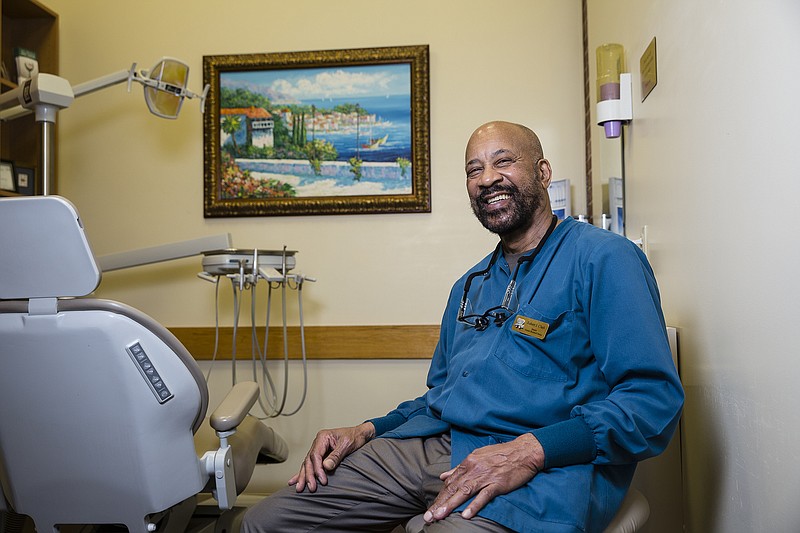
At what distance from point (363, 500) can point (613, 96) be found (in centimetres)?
131

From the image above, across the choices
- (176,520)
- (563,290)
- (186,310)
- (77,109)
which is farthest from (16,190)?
(563,290)

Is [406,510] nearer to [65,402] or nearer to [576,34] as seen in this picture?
[65,402]

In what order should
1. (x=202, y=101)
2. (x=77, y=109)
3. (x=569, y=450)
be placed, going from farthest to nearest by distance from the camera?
(x=77, y=109)
(x=202, y=101)
(x=569, y=450)

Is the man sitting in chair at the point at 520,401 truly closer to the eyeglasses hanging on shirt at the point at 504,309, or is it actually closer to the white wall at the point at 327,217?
the eyeglasses hanging on shirt at the point at 504,309

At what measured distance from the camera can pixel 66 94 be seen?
2506mm

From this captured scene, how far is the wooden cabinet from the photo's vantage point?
3031 millimetres

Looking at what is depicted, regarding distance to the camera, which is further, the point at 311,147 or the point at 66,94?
the point at 311,147

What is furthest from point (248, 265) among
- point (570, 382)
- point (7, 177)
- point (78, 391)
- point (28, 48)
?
point (28, 48)

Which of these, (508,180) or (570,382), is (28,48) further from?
(570,382)

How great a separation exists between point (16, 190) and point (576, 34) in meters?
2.23

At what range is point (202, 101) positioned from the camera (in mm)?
2846


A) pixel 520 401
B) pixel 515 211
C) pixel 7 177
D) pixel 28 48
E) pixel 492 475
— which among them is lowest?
pixel 492 475

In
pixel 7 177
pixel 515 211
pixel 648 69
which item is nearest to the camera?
pixel 515 211

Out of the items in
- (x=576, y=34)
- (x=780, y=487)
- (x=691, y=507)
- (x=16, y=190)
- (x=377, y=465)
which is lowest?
(x=691, y=507)
